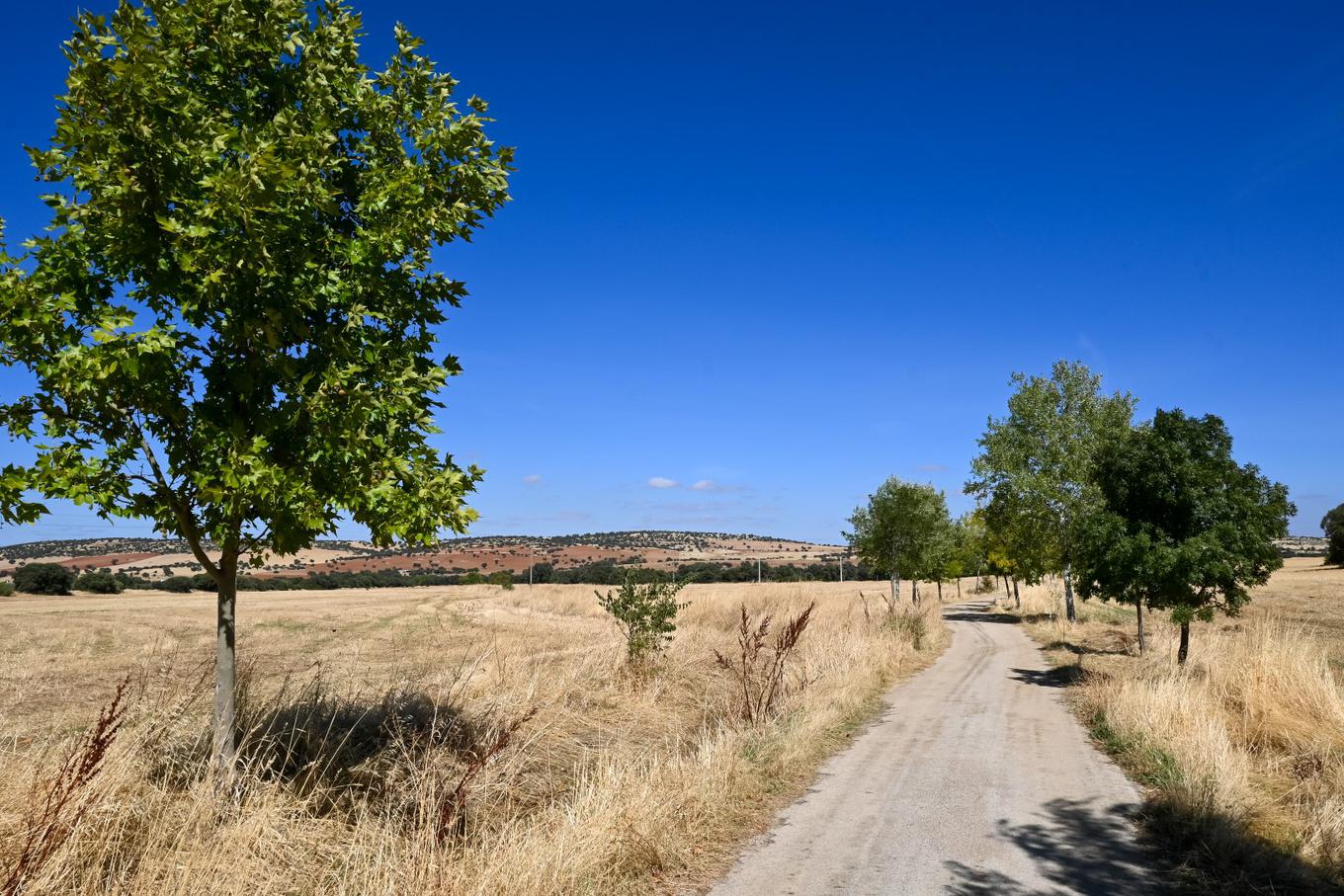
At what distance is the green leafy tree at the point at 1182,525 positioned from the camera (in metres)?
16.0

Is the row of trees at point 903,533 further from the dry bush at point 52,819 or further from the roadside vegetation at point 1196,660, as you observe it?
the dry bush at point 52,819

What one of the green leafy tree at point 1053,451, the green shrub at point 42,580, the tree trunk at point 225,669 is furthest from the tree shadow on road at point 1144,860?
the green shrub at point 42,580

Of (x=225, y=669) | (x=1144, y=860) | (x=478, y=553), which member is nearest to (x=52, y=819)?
(x=225, y=669)

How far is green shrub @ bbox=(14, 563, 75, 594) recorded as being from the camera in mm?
46594

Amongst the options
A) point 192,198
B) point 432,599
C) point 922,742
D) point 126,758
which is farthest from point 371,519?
point 432,599

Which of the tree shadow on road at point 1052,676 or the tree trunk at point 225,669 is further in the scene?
the tree shadow on road at point 1052,676

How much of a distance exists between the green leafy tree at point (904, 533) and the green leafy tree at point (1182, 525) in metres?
26.8

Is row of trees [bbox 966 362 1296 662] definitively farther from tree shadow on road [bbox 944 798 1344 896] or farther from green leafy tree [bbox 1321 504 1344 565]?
green leafy tree [bbox 1321 504 1344 565]

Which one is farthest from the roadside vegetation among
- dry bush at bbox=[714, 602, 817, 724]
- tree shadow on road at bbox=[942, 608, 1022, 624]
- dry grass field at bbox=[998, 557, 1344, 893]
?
tree shadow on road at bbox=[942, 608, 1022, 624]

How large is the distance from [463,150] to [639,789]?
5.93 meters

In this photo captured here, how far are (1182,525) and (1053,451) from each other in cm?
1851

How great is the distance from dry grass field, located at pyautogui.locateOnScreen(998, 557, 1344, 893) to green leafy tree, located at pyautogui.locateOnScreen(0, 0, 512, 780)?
23.2 feet

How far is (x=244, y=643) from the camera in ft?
82.4

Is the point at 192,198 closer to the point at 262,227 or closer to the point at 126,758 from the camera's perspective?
the point at 262,227
